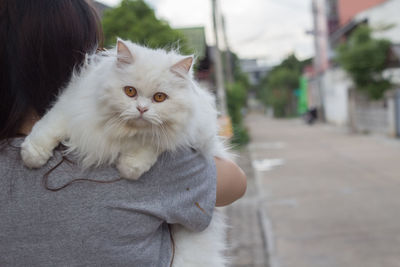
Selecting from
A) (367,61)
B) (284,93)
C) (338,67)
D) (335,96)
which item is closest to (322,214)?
(367,61)

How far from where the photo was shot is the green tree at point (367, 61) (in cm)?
1359

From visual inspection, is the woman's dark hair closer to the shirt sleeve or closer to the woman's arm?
the shirt sleeve

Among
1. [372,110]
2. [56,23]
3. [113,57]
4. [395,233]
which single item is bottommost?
[395,233]

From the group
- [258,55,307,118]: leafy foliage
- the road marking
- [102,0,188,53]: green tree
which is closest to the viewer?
[102,0,188,53]: green tree

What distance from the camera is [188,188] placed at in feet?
3.69

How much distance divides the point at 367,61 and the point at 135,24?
1046cm

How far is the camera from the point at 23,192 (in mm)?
1000

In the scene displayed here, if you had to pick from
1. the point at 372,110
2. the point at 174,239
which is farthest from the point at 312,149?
the point at 174,239

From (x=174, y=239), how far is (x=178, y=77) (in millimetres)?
505

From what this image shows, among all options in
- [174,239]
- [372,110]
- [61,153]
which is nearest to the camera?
[61,153]

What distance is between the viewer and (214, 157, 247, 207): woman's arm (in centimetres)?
124

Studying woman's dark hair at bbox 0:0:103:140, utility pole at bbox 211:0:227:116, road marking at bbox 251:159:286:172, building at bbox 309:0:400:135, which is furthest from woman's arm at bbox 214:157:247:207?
building at bbox 309:0:400:135

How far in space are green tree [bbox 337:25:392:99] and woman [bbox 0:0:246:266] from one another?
1394 centimetres

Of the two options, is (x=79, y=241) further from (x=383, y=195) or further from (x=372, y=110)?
(x=372, y=110)
